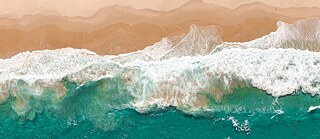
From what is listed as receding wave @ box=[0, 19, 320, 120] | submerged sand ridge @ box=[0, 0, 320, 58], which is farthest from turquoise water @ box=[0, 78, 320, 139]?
submerged sand ridge @ box=[0, 0, 320, 58]

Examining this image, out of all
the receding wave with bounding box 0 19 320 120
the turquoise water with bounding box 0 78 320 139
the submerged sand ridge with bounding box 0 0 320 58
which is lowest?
the turquoise water with bounding box 0 78 320 139

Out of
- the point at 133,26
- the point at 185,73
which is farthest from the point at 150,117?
the point at 133,26

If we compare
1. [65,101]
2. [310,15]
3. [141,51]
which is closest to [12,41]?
[65,101]

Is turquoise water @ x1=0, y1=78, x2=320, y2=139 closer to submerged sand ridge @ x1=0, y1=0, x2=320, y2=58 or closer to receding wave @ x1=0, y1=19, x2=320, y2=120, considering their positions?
receding wave @ x1=0, y1=19, x2=320, y2=120

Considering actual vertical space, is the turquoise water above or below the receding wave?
below

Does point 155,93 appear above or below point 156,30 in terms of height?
below

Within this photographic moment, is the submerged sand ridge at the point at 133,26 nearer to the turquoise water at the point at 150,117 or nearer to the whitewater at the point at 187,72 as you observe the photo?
the whitewater at the point at 187,72

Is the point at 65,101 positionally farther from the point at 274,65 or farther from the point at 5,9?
the point at 274,65
